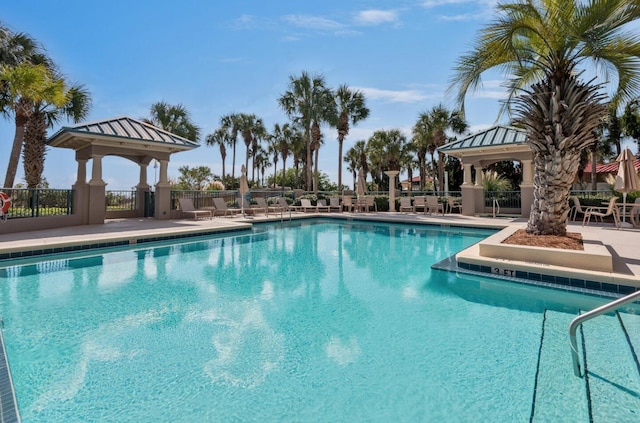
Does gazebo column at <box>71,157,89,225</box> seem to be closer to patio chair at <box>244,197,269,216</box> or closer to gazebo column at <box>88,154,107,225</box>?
gazebo column at <box>88,154,107,225</box>

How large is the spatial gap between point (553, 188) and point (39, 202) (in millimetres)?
14006

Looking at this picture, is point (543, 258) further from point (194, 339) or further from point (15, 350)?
point (15, 350)

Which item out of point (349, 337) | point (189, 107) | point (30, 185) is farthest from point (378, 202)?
point (30, 185)

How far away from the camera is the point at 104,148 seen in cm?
1216

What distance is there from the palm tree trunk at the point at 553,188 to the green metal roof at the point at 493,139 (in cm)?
802

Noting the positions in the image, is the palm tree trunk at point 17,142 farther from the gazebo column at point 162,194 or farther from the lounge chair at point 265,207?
the lounge chair at point 265,207

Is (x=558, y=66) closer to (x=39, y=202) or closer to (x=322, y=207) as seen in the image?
(x=322, y=207)

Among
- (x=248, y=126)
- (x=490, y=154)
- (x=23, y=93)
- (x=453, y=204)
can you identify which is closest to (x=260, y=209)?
(x=453, y=204)

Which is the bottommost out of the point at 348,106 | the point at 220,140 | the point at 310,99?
the point at 348,106

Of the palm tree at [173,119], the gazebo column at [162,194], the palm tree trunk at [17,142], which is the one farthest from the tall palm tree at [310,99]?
the palm tree trunk at [17,142]

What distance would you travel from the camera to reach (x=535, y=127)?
670cm

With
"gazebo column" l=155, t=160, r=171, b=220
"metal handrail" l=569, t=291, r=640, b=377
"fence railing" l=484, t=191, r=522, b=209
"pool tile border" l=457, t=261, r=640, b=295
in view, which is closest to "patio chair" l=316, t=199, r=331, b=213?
"gazebo column" l=155, t=160, r=171, b=220

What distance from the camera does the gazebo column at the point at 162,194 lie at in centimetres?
1390

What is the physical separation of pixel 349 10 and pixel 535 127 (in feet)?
21.8
